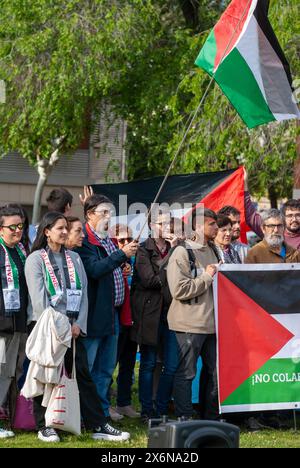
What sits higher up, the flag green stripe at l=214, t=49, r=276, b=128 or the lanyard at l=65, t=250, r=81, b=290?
the flag green stripe at l=214, t=49, r=276, b=128

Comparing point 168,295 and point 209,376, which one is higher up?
point 168,295

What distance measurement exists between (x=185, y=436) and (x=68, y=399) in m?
2.61

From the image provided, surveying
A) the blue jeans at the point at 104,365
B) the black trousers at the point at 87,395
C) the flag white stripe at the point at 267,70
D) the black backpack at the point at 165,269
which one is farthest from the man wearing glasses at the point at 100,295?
the flag white stripe at the point at 267,70

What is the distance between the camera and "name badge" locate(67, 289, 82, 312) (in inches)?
309

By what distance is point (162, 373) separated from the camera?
29.3 ft

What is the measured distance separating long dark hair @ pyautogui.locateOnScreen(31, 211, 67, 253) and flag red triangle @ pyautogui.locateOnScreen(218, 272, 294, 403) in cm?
150

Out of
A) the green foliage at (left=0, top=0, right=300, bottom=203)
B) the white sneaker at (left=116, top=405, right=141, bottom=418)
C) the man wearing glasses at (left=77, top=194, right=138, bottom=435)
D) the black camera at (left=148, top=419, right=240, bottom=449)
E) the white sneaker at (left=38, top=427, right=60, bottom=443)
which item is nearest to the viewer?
the black camera at (left=148, top=419, right=240, bottom=449)

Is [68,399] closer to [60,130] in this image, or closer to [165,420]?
[165,420]

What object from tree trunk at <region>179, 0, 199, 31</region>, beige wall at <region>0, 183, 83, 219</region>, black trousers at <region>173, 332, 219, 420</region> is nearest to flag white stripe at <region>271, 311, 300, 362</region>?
black trousers at <region>173, 332, 219, 420</region>

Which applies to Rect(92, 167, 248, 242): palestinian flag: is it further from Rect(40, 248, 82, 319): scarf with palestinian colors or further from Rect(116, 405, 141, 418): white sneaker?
Rect(40, 248, 82, 319): scarf with palestinian colors

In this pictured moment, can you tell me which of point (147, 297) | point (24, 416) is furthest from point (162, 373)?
point (24, 416)

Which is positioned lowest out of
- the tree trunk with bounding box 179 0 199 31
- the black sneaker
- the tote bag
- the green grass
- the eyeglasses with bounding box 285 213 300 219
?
the green grass

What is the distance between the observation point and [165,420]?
555 centimetres
